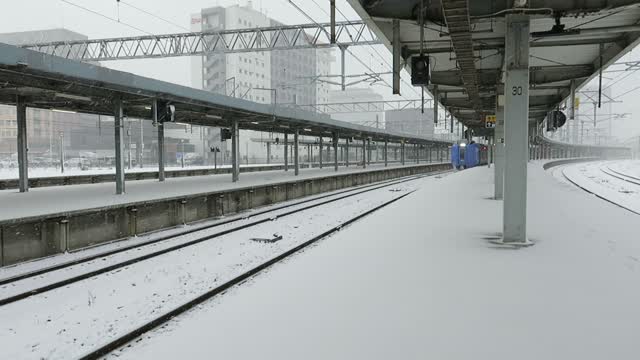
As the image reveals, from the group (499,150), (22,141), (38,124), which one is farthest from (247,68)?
(499,150)

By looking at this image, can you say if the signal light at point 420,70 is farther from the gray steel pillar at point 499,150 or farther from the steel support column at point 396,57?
the gray steel pillar at point 499,150

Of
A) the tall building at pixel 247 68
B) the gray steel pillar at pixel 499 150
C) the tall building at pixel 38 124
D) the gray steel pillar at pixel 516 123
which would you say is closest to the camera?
the gray steel pillar at pixel 516 123

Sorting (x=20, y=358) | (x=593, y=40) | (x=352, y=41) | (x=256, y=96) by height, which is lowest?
(x=20, y=358)

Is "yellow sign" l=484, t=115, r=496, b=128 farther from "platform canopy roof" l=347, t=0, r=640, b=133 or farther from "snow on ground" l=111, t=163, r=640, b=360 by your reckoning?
"snow on ground" l=111, t=163, r=640, b=360

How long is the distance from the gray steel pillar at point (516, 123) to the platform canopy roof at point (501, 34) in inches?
16.9

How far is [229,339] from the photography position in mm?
4543

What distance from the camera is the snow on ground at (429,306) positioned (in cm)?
425

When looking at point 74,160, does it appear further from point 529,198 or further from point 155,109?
point 529,198

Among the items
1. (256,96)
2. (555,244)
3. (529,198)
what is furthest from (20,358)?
(256,96)

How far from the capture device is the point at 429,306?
5250 millimetres

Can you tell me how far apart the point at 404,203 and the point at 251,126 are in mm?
16591

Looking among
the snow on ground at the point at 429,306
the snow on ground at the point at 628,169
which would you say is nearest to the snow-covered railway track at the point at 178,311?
the snow on ground at the point at 429,306

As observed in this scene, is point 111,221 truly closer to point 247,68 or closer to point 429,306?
point 429,306

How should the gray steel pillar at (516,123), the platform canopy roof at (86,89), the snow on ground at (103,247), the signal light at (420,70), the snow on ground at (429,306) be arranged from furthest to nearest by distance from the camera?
the platform canopy roof at (86,89) → the signal light at (420,70) → the gray steel pillar at (516,123) → the snow on ground at (103,247) → the snow on ground at (429,306)
